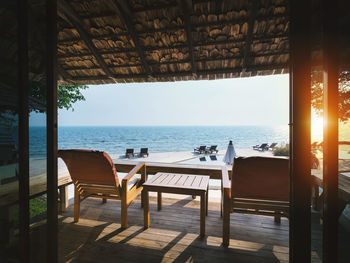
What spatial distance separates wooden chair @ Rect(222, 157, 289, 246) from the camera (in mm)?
1816

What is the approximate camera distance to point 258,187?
6.31 ft

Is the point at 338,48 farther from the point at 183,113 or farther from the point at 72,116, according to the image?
the point at 72,116

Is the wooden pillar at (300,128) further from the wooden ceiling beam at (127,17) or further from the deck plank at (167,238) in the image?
the wooden ceiling beam at (127,17)

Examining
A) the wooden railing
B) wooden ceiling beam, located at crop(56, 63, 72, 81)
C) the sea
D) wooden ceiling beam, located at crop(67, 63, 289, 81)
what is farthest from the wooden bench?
the sea

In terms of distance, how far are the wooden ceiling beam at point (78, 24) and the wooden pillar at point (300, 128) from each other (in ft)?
8.37

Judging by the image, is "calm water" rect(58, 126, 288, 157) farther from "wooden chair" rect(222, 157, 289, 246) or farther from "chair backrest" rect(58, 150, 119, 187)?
"wooden chair" rect(222, 157, 289, 246)

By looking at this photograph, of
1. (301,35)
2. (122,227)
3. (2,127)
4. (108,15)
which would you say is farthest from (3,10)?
(122,227)

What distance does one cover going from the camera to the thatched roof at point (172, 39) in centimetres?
214

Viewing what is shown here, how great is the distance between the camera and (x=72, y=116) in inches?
2864

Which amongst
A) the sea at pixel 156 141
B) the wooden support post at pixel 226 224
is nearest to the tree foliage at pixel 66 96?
the wooden support post at pixel 226 224

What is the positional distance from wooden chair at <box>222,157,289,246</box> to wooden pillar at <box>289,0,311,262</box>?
769mm

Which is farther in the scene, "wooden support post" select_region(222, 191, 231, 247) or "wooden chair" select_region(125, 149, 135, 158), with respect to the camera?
"wooden chair" select_region(125, 149, 135, 158)

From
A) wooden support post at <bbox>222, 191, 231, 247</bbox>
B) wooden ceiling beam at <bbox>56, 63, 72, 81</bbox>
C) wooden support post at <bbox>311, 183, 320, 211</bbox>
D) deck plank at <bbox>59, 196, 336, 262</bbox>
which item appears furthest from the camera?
wooden ceiling beam at <bbox>56, 63, 72, 81</bbox>

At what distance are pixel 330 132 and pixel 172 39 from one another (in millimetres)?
2392
